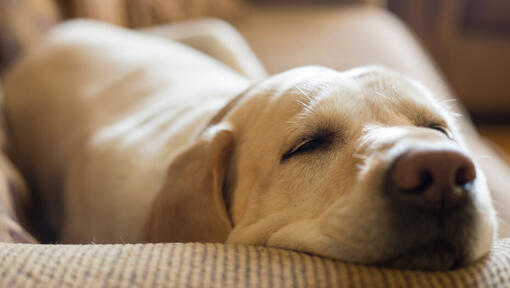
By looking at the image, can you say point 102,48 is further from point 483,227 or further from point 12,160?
point 483,227

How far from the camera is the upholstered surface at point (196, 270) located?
0.73 m

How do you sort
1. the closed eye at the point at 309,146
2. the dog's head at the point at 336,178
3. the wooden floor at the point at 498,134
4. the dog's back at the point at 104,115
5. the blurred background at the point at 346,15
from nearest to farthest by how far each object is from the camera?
the dog's head at the point at 336,178 → the closed eye at the point at 309,146 → the dog's back at the point at 104,115 → the blurred background at the point at 346,15 → the wooden floor at the point at 498,134

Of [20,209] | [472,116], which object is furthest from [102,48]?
[472,116]

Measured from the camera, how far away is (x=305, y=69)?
1403 millimetres

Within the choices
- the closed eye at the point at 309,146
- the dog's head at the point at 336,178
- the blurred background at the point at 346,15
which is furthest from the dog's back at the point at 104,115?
the closed eye at the point at 309,146

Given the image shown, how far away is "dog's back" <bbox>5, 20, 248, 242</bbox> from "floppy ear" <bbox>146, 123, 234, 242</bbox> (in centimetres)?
26

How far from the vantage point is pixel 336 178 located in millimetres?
1080

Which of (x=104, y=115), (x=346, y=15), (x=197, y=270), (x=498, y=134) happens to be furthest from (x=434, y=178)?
(x=498, y=134)

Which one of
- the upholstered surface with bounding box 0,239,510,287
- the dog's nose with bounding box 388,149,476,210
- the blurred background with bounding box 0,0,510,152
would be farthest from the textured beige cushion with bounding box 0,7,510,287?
the blurred background with bounding box 0,0,510,152

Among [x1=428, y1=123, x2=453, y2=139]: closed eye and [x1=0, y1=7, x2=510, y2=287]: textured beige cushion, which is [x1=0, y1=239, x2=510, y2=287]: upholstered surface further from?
[x1=428, y1=123, x2=453, y2=139]: closed eye

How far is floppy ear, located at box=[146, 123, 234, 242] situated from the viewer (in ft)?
4.01

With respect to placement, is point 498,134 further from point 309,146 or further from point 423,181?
point 423,181

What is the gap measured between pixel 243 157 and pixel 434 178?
2.05ft

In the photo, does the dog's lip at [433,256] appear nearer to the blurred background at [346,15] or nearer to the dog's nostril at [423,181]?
the dog's nostril at [423,181]
